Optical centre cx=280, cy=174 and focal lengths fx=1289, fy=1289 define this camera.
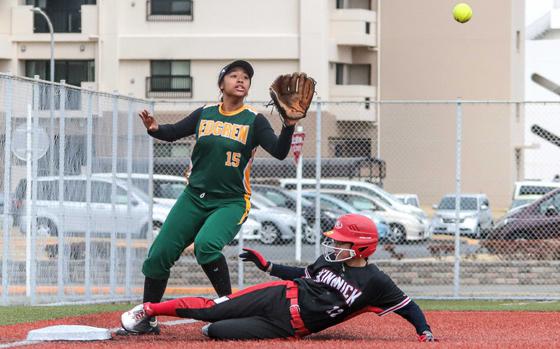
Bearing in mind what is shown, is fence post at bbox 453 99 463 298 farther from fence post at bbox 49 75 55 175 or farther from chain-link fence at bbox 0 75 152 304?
fence post at bbox 49 75 55 175

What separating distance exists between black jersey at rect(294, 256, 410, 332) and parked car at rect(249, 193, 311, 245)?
9430mm

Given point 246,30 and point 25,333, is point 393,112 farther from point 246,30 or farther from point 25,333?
point 25,333

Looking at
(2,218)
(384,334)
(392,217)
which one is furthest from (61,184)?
(392,217)

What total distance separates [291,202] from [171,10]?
26628 millimetres

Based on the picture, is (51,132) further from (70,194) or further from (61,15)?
(61,15)

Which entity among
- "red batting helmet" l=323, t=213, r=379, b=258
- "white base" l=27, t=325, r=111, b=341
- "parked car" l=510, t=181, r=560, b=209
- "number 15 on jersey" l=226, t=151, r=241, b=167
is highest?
"number 15 on jersey" l=226, t=151, r=241, b=167

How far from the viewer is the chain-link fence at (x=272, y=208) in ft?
43.0

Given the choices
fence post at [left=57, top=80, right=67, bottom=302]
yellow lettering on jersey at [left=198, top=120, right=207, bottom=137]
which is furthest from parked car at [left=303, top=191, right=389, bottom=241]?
yellow lettering on jersey at [left=198, top=120, right=207, bottom=137]

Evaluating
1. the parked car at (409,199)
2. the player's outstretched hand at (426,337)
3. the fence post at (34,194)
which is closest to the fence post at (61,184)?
the fence post at (34,194)

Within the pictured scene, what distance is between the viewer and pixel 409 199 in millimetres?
20969

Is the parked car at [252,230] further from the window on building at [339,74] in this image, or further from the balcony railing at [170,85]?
the window on building at [339,74]

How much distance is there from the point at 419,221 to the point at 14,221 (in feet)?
28.2

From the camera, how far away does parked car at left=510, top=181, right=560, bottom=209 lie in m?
22.5

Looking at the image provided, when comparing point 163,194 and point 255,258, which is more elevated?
point 163,194
